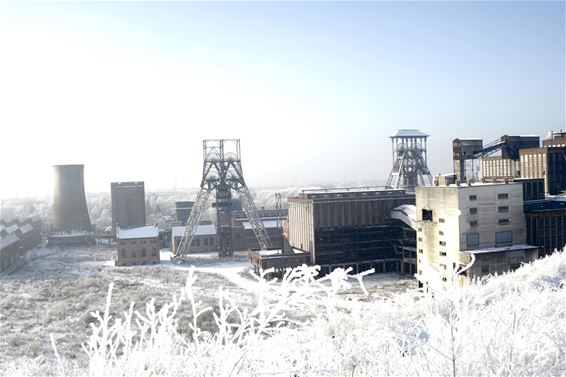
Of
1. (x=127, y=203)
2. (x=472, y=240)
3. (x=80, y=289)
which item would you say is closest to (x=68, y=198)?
(x=127, y=203)

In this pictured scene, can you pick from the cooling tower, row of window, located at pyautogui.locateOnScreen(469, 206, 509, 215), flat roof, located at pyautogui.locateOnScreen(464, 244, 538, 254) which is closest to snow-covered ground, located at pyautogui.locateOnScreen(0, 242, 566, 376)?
flat roof, located at pyautogui.locateOnScreen(464, 244, 538, 254)

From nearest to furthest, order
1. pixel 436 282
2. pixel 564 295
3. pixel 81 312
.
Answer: pixel 436 282 < pixel 564 295 < pixel 81 312

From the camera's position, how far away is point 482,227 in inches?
1250

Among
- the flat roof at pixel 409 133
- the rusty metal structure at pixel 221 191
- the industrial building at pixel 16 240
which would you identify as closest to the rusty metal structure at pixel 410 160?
the flat roof at pixel 409 133

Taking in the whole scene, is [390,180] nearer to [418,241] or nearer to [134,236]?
[418,241]

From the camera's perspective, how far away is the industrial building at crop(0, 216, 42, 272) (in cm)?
4708

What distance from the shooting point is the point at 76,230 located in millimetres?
68688

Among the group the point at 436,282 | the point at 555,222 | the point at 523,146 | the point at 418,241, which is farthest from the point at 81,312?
the point at 523,146

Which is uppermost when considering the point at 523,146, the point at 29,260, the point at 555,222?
the point at 523,146

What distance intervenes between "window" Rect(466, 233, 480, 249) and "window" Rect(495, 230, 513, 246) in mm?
1447

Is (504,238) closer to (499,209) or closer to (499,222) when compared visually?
(499,222)

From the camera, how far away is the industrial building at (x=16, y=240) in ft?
154

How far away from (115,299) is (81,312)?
151 inches

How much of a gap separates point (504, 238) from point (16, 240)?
4714cm
